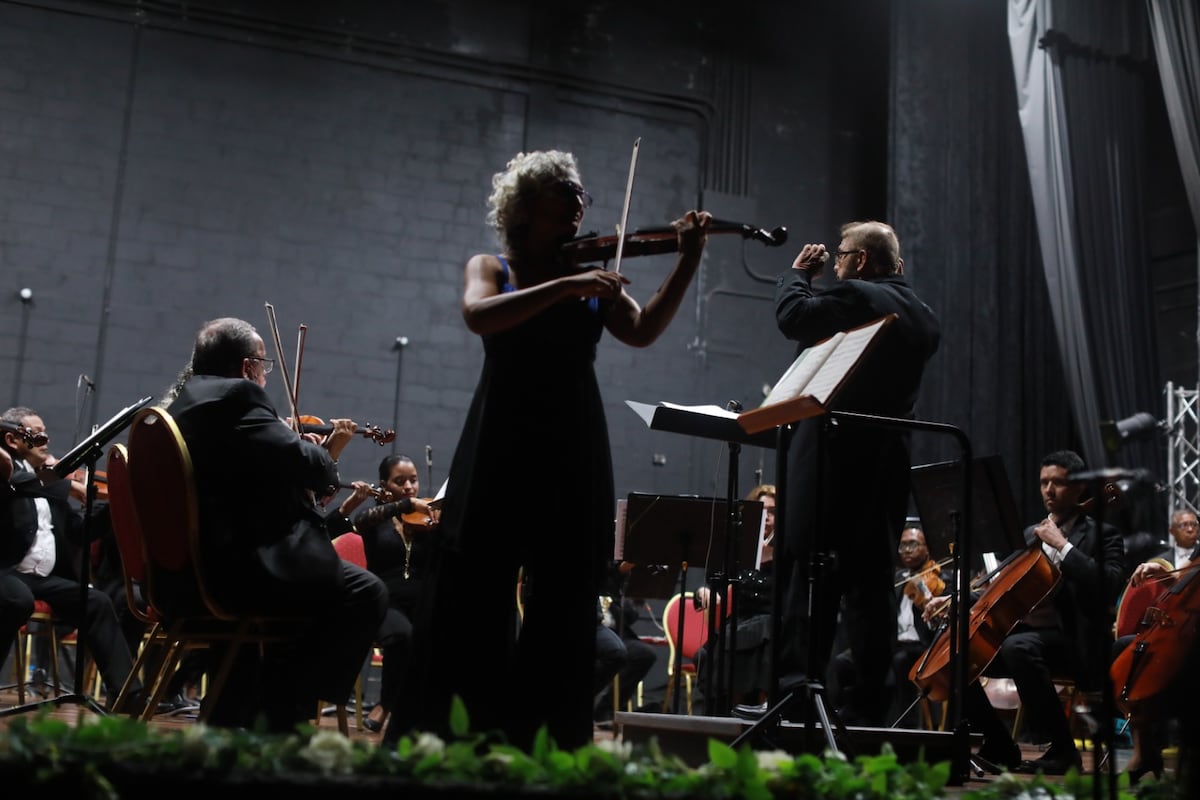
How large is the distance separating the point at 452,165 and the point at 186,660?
226 inches

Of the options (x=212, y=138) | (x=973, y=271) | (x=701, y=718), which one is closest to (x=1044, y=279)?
(x=973, y=271)

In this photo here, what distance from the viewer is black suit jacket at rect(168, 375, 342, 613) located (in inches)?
111

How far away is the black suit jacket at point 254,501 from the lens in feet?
9.25

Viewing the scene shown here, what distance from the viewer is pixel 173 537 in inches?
112

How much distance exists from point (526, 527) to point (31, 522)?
3008mm

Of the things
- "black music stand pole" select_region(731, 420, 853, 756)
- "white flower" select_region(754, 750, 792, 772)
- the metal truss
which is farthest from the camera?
the metal truss

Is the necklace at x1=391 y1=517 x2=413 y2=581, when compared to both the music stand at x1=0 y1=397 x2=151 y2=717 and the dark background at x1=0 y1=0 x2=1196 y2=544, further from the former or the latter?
the dark background at x1=0 y1=0 x2=1196 y2=544

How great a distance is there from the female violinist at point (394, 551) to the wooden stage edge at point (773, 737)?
A: 214 centimetres

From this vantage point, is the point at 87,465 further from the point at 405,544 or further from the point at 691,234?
the point at 405,544

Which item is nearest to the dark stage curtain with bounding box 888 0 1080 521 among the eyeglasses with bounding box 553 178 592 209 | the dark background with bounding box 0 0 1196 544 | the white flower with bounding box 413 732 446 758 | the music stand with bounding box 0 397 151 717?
the dark background with bounding box 0 0 1196 544

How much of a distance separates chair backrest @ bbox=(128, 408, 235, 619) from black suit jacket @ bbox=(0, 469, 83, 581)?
113 cm

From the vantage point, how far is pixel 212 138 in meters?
8.47

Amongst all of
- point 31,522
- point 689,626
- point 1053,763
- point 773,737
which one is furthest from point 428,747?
point 689,626

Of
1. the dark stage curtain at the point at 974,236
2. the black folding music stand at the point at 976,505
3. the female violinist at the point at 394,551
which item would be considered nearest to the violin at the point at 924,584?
the black folding music stand at the point at 976,505
